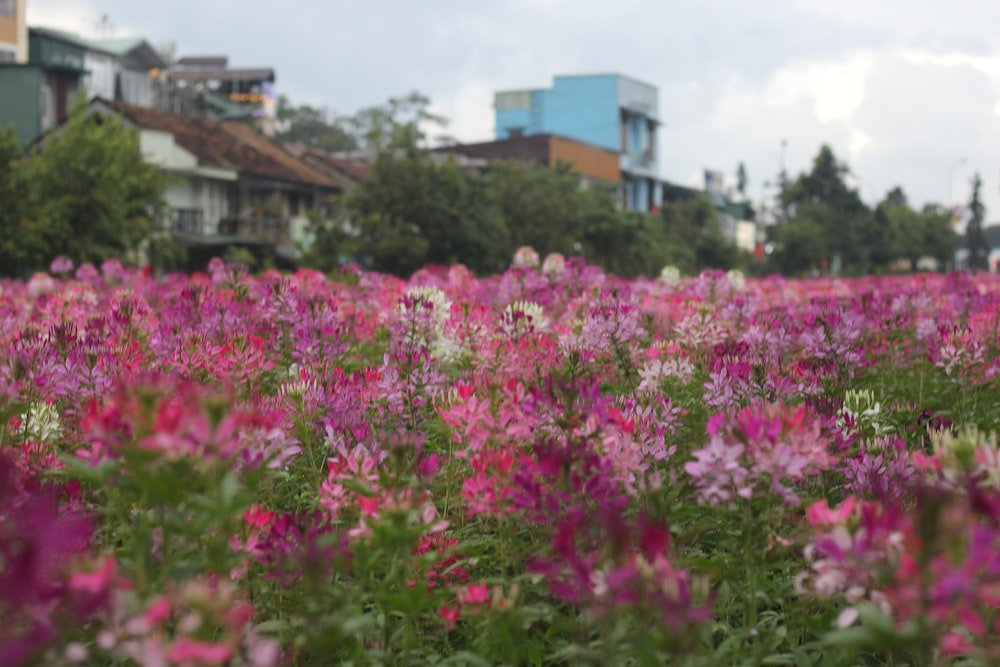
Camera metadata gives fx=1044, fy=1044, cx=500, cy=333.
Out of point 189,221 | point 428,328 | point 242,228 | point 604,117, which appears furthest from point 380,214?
point 604,117

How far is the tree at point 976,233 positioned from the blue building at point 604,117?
27.9 meters

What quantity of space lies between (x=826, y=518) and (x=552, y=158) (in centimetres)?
4511

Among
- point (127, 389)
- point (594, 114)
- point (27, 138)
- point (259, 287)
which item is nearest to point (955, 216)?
point (594, 114)

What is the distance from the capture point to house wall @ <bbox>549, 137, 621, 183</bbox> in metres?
46.3

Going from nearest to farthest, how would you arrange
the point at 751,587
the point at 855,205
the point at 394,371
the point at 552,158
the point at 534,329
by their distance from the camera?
1. the point at 751,587
2. the point at 394,371
3. the point at 534,329
4. the point at 552,158
5. the point at 855,205

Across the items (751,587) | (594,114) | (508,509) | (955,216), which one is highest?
(594,114)

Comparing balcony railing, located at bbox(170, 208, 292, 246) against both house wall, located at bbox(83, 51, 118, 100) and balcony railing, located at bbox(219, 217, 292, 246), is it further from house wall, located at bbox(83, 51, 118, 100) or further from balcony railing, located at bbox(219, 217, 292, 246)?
house wall, located at bbox(83, 51, 118, 100)

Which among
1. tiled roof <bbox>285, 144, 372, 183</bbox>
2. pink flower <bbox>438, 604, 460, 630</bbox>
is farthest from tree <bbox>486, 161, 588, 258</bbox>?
pink flower <bbox>438, 604, 460, 630</bbox>

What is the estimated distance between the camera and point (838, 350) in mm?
4047

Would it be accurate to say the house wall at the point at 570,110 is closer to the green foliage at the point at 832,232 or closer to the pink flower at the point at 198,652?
the green foliage at the point at 832,232

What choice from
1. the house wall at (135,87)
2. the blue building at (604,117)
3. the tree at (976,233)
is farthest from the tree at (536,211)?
the tree at (976,233)

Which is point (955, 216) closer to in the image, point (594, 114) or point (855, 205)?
point (855, 205)

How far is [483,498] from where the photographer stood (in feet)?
7.64

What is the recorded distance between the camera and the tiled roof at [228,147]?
33.2 metres
